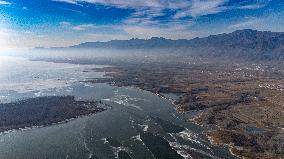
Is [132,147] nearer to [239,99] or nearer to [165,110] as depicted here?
[165,110]

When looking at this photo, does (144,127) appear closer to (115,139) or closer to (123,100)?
(115,139)

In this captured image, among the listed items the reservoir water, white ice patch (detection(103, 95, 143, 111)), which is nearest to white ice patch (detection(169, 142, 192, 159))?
the reservoir water

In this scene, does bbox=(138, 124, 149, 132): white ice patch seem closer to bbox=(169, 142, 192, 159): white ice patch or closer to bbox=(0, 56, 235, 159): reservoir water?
bbox=(0, 56, 235, 159): reservoir water

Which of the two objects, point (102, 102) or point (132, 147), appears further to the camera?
point (102, 102)

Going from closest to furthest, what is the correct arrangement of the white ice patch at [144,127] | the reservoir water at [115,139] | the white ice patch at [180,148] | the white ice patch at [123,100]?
the white ice patch at [180,148], the reservoir water at [115,139], the white ice patch at [144,127], the white ice patch at [123,100]

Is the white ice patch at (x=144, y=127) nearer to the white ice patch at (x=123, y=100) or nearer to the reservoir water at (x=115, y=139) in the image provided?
the reservoir water at (x=115, y=139)

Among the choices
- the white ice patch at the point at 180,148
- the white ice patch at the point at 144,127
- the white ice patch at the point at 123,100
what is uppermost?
the white ice patch at the point at 123,100

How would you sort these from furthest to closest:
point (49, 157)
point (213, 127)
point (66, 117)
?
1. point (66, 117)
2. point (213, 127)
3. point (49, 157)

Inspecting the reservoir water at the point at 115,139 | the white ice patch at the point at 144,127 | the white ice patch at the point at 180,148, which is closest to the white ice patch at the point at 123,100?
the reservoir water at the point at 115,139

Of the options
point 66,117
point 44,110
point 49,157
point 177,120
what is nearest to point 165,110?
point 177,120

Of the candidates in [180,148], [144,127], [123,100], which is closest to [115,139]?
[144,127]

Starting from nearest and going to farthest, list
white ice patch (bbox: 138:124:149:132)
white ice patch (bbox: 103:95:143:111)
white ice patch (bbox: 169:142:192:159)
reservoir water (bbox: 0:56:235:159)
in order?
white ice patch (bbox: 169:142:192:159) → reservoir water (bbox: 0:56:235:159) → white ice patch (bbox: 138:124:149:132) → white ice patch (bbox: 103:95:143:111)
